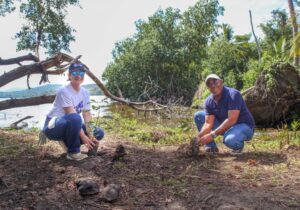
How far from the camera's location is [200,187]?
3340 millimetres

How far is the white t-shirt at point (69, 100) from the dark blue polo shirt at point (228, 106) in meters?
1.72

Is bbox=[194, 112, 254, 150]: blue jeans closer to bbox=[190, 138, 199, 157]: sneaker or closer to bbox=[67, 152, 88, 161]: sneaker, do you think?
bbox=[190, 138, 199, 157]: sneaker

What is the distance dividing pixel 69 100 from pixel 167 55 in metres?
24.8

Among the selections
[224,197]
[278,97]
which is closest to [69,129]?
[224,197]

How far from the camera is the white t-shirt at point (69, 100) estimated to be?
391 centimetres

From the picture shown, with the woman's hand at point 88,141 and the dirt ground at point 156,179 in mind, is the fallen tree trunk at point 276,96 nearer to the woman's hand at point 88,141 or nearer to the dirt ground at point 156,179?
the dirt ground at point 156,179

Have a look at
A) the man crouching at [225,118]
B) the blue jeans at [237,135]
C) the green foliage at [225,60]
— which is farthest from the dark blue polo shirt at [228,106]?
the green foliage at [225,60]

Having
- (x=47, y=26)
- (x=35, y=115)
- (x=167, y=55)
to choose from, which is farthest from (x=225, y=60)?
(x=47, y=26)

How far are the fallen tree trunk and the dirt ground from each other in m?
6.73

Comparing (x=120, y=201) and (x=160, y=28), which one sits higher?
(x=160, y=28)

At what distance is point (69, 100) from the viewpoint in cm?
393

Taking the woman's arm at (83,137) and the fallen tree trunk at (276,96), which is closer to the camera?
the woman's arm at (83,137)

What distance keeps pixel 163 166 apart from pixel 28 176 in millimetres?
1470

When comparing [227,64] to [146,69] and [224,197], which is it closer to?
[146,69]
